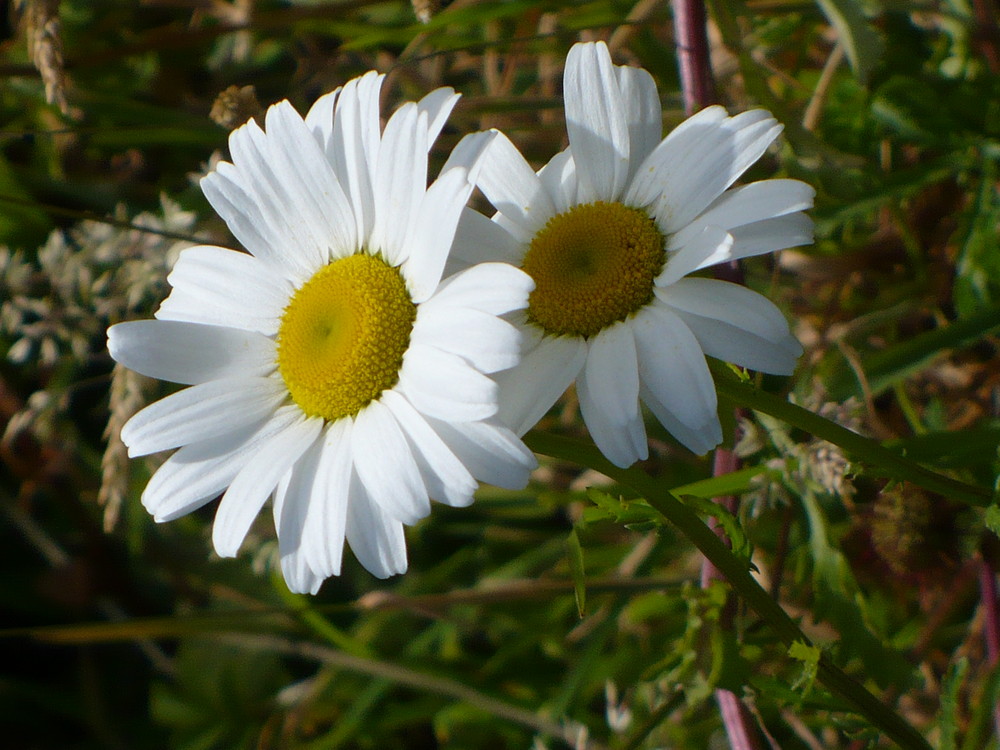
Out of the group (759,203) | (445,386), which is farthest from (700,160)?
(445,386)

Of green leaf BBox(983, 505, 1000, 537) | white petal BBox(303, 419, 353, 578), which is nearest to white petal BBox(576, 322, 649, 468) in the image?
white petal BBox(303, 419, 353, 578)

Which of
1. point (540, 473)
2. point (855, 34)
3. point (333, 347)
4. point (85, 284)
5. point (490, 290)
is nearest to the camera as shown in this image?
point (490, 290)

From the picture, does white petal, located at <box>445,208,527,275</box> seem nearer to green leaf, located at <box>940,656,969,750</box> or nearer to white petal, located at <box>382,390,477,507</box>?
white petal, located at <box>382,390,477,507</box>

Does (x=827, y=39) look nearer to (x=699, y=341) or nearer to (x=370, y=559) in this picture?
(x=699, y=341)

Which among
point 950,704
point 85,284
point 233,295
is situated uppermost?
point 233,295

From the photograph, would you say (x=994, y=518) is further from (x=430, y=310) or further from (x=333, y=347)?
(x=333, y=347)

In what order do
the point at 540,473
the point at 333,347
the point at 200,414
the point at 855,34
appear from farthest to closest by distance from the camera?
1. the point at 540,473
2. the point at 855,34
3. the point at 200,414
4. the point at 333,347
